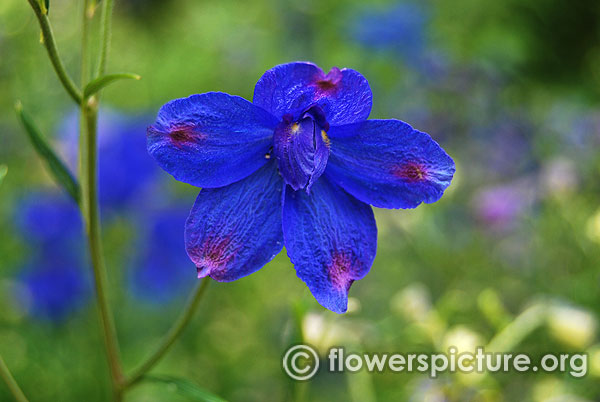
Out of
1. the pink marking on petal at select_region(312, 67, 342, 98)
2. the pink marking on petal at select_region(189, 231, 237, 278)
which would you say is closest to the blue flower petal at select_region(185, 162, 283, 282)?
the pink marking on petal at select_region(189, 231, 237, 278)

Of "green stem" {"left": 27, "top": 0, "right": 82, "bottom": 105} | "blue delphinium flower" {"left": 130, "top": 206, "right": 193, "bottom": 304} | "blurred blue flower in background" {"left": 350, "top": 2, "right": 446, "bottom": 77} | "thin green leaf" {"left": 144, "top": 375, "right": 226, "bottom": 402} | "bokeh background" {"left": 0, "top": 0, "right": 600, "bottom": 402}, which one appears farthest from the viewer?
"blurred blue flower in background" {"left": 350, "top": 2, "right": 446, "bottom": 77}

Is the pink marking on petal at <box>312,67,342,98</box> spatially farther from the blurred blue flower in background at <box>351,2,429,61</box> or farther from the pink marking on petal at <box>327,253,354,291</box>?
the blurred blue flower in background at <box>351,2,429,61</box>

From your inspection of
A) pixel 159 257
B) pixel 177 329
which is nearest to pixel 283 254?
pixel 159 257

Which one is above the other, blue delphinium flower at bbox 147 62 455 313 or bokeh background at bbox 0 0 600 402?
blue delphinium flower at bbox 147 62 455 313

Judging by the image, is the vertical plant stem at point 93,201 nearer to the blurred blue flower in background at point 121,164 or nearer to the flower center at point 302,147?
the flower center at point 302,147

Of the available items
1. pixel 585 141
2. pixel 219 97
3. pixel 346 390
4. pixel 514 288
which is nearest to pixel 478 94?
pixel 585 141

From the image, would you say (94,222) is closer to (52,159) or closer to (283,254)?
(52,159)

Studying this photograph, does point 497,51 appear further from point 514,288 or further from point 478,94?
point 514,288
